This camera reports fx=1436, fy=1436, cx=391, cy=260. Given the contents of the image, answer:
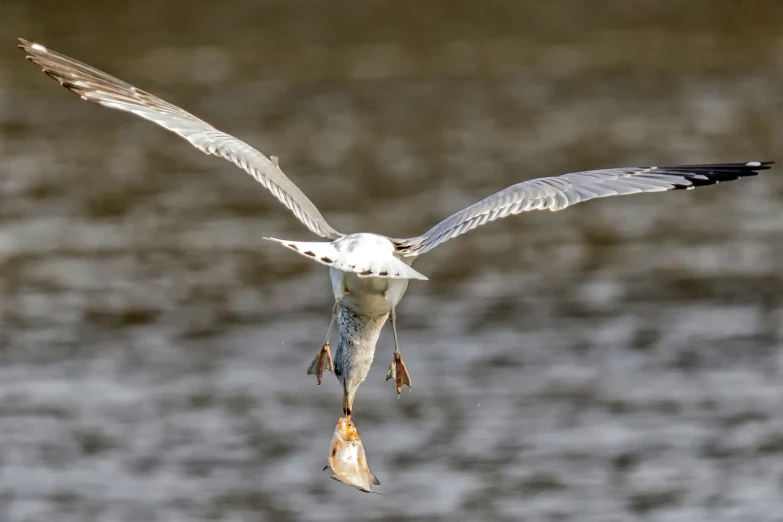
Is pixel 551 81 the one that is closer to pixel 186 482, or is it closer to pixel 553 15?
pixel 553 15

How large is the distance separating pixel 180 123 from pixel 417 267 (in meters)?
6.11

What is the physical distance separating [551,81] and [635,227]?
3.79 meters

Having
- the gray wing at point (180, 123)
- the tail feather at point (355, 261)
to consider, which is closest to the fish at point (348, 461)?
the tail feather at point (355, 261)

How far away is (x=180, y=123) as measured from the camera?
6.79 m

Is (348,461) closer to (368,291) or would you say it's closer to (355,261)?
(368,291)

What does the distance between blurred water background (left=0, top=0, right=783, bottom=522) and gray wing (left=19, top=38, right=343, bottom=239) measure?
3841 millimetres

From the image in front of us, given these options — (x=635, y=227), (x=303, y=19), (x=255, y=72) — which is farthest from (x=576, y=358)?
(x=303, y=19)

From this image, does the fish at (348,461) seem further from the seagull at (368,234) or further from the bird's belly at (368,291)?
the bird's belly at (368,291)

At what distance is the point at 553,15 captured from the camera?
19.5 m

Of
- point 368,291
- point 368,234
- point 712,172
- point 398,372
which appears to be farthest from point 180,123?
point 712,172

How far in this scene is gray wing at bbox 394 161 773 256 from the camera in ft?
19.3

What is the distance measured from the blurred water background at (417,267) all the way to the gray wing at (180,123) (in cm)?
384

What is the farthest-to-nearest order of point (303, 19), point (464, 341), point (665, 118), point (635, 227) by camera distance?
point (303, 19)
point (665, 118)
point (635, 227)
point (464, 341)

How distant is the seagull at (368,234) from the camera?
18.2ft
